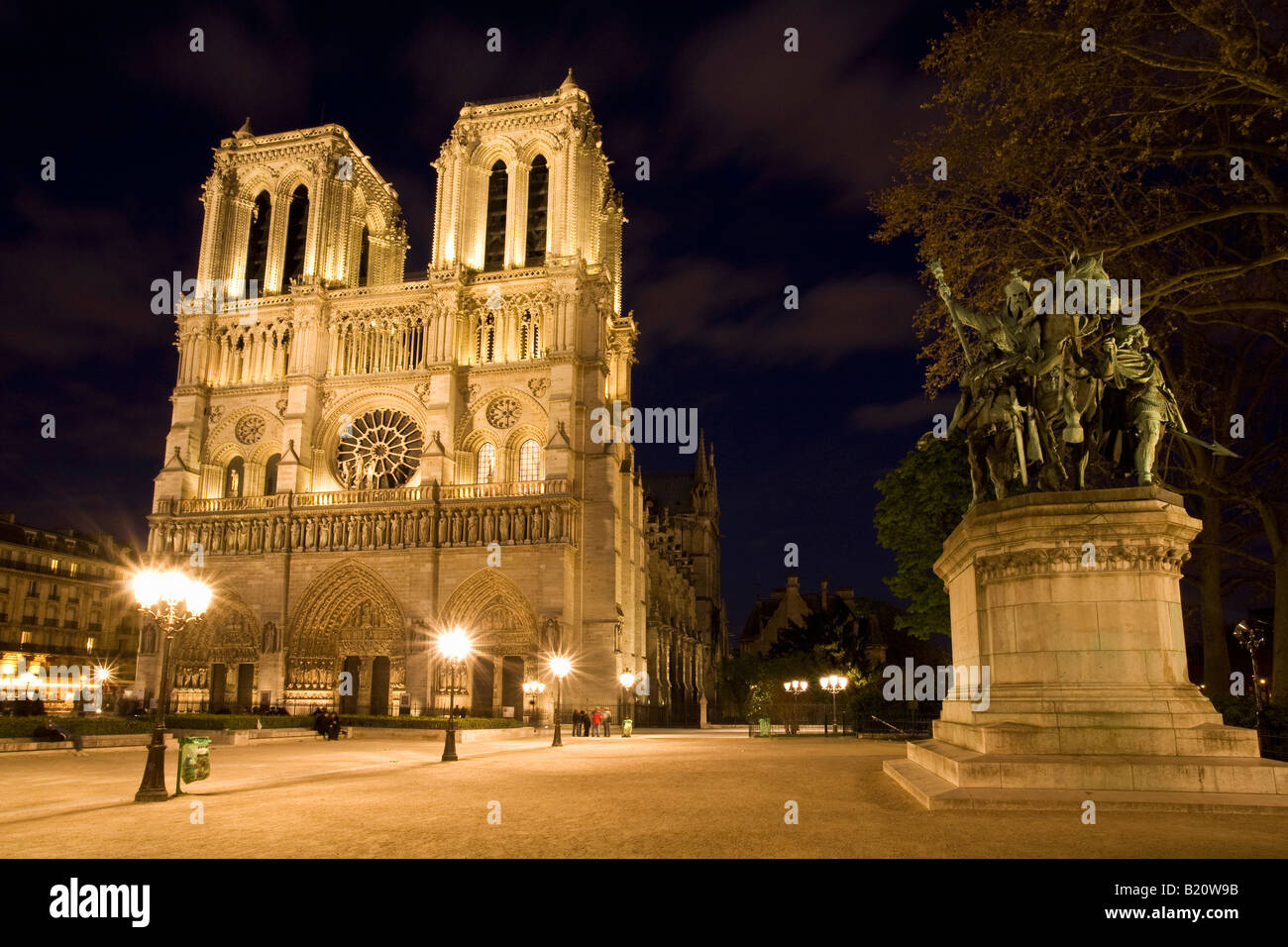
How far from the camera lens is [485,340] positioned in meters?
44.1

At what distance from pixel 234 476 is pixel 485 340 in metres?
14.8

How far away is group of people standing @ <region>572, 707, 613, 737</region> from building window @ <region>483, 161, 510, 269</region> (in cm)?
2324

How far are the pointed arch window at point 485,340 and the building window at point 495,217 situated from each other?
359 cm

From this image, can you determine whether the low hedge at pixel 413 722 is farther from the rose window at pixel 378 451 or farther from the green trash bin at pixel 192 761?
Result: the green trash bin at pixel 192 761

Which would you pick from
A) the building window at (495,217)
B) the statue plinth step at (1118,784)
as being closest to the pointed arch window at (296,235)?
the building window at (495,217)

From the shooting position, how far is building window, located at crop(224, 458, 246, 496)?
46.1 m

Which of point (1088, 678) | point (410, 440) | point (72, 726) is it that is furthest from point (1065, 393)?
point (410, 440)

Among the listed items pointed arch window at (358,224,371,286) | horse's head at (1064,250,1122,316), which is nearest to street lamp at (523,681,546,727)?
pointed arch window at (358,224,371,286)

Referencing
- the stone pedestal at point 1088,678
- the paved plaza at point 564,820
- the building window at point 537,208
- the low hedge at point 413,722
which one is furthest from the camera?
the building window at point 537,208

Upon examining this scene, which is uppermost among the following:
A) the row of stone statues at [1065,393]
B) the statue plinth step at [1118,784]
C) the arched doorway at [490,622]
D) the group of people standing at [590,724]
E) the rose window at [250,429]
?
the rose window at [250,429]

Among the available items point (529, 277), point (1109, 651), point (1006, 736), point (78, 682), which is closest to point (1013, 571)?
point (1109, 651)

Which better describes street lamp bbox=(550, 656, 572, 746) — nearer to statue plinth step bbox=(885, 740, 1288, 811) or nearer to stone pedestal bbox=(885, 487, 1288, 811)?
stone pedestal bbox=(885, 487, 1288, 811)

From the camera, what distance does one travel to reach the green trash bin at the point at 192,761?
11.8 metres

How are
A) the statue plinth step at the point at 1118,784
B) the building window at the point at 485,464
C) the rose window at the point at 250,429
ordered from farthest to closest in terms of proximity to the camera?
the rose window at the point at 250,429, the building window at the point at 485,464, the statue plinth step at the point at 1118,784
